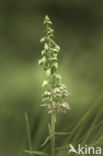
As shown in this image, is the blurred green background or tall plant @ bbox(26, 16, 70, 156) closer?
tall plant @ bbox(26, 16, 70, 156)

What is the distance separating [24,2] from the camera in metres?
5.32

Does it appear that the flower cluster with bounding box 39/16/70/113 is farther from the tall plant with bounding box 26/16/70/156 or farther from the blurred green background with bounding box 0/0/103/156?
the blurred green background with bounding box 0/0/103/156

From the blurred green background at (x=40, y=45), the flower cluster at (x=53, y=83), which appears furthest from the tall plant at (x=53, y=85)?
the blurred green background at (x=40, y=45)

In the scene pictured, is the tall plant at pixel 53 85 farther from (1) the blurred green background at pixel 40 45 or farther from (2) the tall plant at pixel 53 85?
(1) the blurred green background at pixel 40 45

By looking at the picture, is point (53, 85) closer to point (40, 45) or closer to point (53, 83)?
point (53, 83)

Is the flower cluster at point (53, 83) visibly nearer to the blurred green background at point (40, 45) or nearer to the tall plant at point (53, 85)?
the tall plant at point (53, 85)

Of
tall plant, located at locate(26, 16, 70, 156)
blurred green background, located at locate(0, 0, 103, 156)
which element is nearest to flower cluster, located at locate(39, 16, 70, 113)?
tall plant, located at locate(26, 16, 70, 156)

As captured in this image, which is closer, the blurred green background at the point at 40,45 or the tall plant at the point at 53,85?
the tall plant at the point at 53,85

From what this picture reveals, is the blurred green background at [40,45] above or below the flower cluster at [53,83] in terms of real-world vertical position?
above

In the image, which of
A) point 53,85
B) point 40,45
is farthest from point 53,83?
point 40,45

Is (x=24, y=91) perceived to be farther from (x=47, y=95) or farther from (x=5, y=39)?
(x=47, y=95)

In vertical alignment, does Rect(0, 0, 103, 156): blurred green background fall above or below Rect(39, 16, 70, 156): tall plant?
above

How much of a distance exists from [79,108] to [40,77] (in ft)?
1.42

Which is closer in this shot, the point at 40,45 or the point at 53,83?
the point at 53,83
